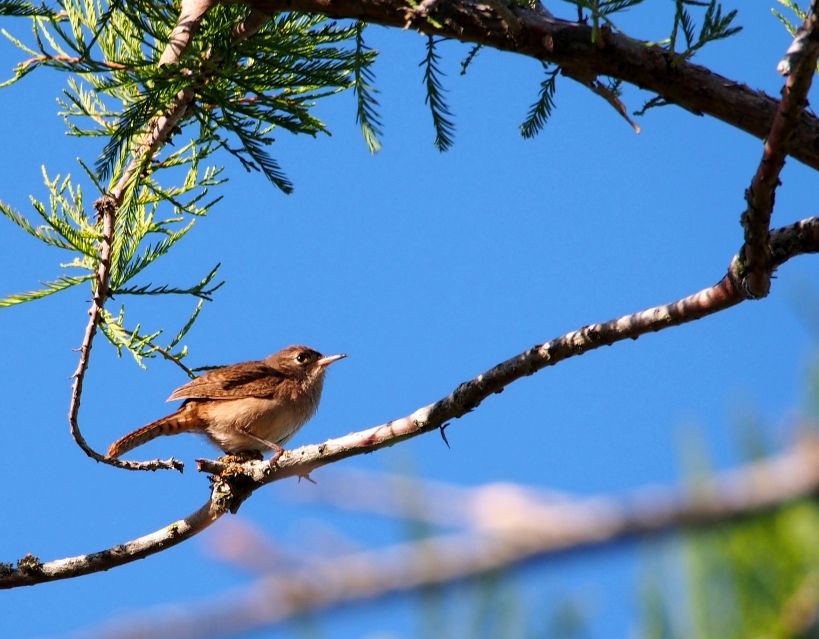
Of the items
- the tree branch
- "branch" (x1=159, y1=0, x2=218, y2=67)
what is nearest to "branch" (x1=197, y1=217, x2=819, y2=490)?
the tree branch

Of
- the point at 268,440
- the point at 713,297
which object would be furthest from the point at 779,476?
the point at 268,440

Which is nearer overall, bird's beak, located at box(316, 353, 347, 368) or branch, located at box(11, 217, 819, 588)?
branch, located at box(11, 217, 819, 588)

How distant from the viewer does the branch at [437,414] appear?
2947 millimetres

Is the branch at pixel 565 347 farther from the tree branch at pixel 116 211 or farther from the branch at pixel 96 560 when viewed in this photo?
the tree branch at pixel 116 211

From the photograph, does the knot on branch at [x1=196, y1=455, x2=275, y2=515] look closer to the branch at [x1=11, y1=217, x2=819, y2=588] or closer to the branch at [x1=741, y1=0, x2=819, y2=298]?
the branch at [x1=11, y1=217, x2=819, y2=588]

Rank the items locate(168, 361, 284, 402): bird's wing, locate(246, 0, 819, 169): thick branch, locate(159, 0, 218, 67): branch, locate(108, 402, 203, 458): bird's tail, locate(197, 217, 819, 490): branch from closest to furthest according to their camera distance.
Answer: locate(246, 0, 819, 169): thick branch → locate(197, 217, 819, 490): branch → locate(159, 0, 218, 67): branch → locate(108, 402, 203, 458): bird's tail → locate(168, 361, 284, 402): bird's wing

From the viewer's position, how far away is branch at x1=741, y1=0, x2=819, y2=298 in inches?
86.8

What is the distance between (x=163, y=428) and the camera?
6305mm

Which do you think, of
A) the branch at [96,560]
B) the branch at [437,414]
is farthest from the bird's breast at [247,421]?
the branch at [96,560]

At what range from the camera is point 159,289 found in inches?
165

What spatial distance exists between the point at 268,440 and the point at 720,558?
571 centimetres

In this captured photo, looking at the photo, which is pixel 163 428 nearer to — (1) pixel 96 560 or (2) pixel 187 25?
(1) pixel 96 560

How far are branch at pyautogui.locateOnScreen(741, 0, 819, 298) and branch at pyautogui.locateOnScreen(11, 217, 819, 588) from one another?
8 cm

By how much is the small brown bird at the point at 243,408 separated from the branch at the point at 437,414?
177 cm
